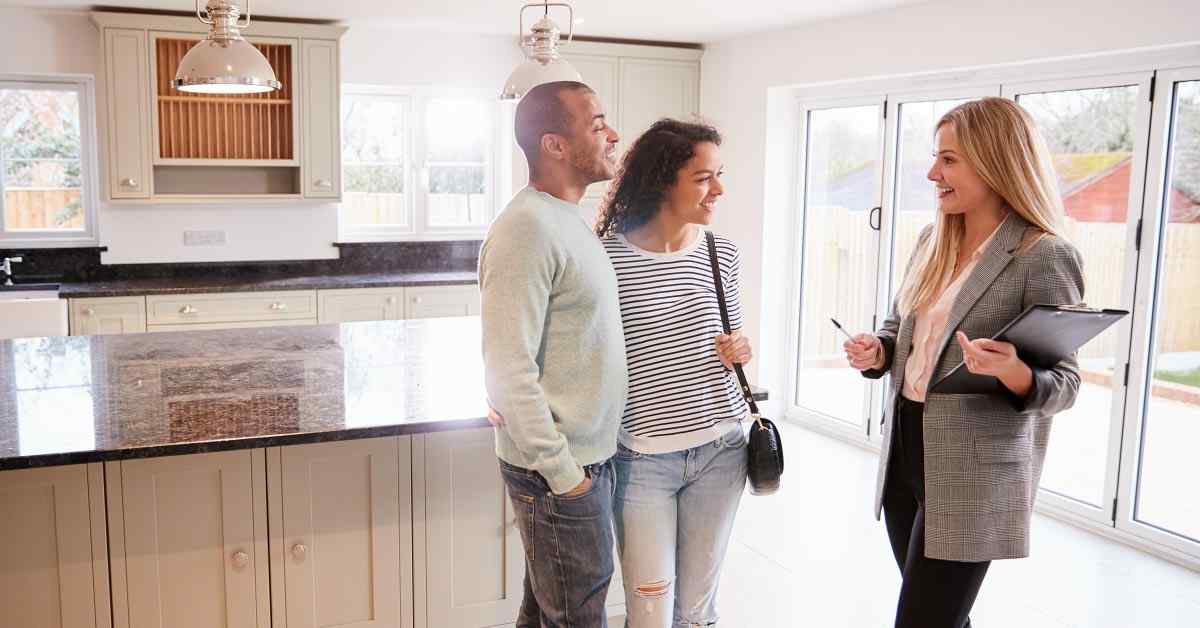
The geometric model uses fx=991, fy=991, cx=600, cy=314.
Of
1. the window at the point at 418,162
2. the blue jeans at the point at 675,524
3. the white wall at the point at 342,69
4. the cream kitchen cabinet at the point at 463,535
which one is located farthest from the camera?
the window at the point at 418,162

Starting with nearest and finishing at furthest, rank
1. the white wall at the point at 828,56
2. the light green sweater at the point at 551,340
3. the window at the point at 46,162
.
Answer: the light green sweater at the point at 551,340 < the white wall at the point at 828,56 < the window at the point at 46,162

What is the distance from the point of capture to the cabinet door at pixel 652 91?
632 cm

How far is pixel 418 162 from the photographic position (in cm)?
626

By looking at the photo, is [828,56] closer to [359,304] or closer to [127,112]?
[359,304]

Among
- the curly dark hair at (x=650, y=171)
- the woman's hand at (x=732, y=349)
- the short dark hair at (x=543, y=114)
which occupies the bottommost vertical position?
the woman's hand at (x=732, y=349)

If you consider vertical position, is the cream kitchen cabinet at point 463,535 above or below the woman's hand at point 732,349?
below

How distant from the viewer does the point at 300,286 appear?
5.48 metres

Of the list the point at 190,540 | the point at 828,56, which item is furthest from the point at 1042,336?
the point at 828,56

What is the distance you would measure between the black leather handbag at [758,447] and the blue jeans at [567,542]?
313 millimetres

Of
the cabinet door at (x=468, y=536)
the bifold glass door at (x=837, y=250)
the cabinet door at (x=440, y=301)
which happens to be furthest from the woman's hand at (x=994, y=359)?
the cabinet door at (x=440, y=301)

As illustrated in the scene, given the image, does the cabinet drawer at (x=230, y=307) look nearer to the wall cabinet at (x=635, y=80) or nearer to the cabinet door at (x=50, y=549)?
the wall cabinet at (x=635, y=80)

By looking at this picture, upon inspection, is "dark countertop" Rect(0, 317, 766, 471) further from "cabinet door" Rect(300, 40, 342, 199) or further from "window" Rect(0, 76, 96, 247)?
"window" Rect(0, 76, 96, 247)

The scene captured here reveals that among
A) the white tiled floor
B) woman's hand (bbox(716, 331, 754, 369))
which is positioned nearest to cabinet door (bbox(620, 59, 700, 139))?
the white tiled floor

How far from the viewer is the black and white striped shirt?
1.91m
